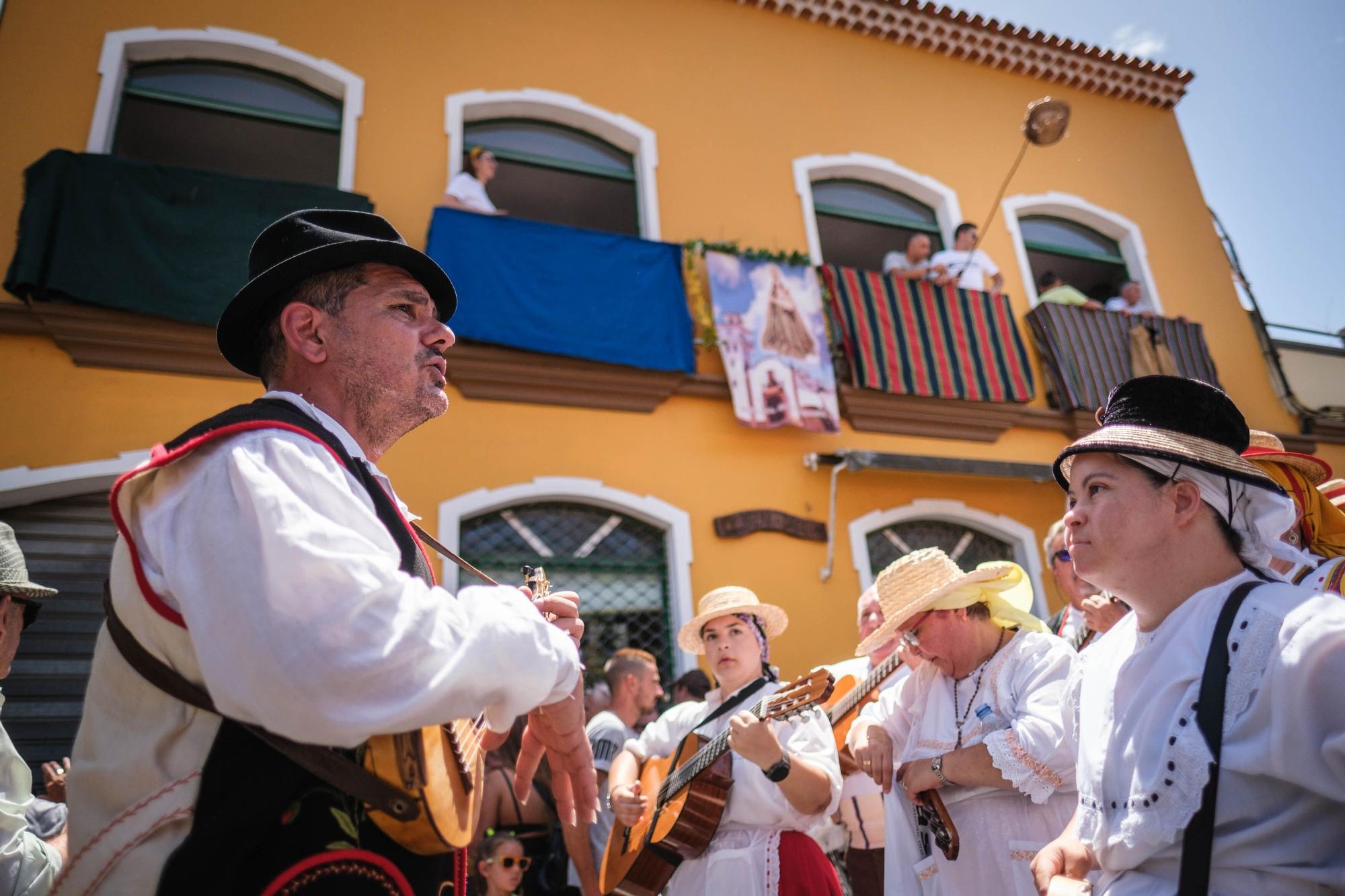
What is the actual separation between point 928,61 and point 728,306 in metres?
4.93

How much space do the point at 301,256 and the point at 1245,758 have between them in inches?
87.9

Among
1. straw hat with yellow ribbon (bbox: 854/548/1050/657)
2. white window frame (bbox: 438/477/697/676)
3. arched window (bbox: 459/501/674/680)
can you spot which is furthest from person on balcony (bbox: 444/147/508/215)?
straw hat with yellow ribbon (bbox: 854/548/1050/657)

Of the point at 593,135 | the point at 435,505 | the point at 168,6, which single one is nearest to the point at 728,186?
the point at 593,135

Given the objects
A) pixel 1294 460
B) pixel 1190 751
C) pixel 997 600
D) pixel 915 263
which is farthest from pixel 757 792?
pixel 915 263

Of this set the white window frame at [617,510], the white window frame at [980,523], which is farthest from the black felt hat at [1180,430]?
the white window frame at [980,523]

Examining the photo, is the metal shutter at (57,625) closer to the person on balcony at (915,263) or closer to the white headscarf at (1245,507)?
the white headscarf at (1245,507)

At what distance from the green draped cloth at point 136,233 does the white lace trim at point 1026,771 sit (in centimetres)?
524

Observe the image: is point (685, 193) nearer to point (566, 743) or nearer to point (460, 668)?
point (566, 743)

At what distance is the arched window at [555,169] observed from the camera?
7.78 meters

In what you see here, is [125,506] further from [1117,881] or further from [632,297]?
[632,297]

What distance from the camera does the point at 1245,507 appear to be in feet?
6.34

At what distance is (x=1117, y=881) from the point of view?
1776mm

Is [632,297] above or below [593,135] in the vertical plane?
below

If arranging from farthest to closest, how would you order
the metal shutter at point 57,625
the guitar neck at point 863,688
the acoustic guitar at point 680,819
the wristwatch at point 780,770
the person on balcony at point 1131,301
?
the person on balcony at point 1131,301 < the metal shutter at point 57,625 < the guitar neck at point 863,688 < the acoustic guitar at point 680,819 < the wristwatch at point 780,770
